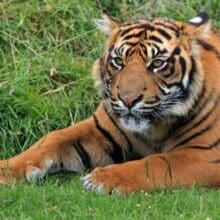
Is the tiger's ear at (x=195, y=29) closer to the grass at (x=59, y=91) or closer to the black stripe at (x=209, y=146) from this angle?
the black stripe at (x=209, y=146)

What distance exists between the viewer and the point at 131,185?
5980 mm

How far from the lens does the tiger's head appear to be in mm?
6070

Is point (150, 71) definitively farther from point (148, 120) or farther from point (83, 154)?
point (83, 154)

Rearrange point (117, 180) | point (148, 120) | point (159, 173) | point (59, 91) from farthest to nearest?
point (59, 91) < point (148, 120) < point (159, 173) < point (117, 180)

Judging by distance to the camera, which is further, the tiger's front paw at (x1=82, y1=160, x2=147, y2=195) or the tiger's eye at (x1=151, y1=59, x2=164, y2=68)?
the tiger's eye at (x1=151, y1=59, x2=164, y2=68)

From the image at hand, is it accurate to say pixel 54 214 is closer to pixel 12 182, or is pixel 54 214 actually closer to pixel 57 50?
pixel 12 182

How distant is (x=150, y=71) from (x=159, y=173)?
26.1 inches

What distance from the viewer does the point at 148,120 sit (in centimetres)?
621

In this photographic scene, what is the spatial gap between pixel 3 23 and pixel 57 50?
0.54 m

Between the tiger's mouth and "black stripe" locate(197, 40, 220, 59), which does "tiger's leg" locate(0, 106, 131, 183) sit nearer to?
the tiger's mouth

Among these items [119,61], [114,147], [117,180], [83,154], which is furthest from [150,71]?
[83,154]

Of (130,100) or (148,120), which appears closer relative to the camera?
(130,100)

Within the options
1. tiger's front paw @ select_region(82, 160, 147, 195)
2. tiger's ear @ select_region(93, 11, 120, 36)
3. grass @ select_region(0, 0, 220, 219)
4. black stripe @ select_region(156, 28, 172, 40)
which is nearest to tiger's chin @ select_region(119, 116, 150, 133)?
tiger's front paw @ select_region(82, 160, 147, 195)

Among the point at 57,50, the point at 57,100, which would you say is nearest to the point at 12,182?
the point at 57,100
